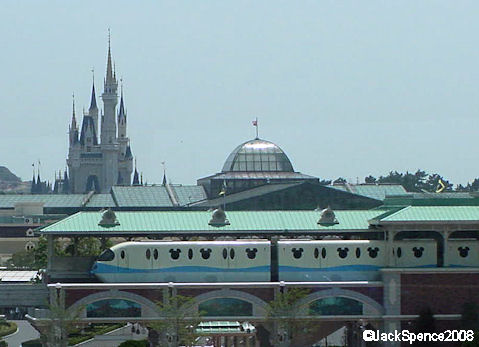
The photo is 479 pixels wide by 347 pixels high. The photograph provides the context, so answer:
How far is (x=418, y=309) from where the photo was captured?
9881 cm

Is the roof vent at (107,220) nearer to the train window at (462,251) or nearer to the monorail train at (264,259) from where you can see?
the monorail train at (264,259)

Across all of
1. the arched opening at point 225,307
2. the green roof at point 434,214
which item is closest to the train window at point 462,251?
the green roof at point 434,214

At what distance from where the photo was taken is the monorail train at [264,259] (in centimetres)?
10006

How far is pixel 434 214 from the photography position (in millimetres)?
100062

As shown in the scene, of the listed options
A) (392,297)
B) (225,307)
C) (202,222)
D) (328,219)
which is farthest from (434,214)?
(202,222)

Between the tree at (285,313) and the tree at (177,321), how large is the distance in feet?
14.5

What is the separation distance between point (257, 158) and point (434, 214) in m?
60.1

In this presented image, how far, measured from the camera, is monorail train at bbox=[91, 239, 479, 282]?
328 feet

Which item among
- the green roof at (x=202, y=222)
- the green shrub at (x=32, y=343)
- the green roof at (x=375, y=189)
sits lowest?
the green shrub at (x=32, y=343)

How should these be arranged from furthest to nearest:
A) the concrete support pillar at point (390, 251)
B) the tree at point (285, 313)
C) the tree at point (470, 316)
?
the concrete support pillar at point (390, 251), the tree at point (470, 316), the tree at point (285, 313)

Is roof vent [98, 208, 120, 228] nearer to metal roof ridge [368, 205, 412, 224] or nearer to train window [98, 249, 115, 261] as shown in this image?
train window [98, 249, 115, 261]

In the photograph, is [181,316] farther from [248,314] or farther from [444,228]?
[444,228]

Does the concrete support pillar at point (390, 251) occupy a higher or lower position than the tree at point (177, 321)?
higher

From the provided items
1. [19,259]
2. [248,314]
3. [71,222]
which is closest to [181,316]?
[248,314]
